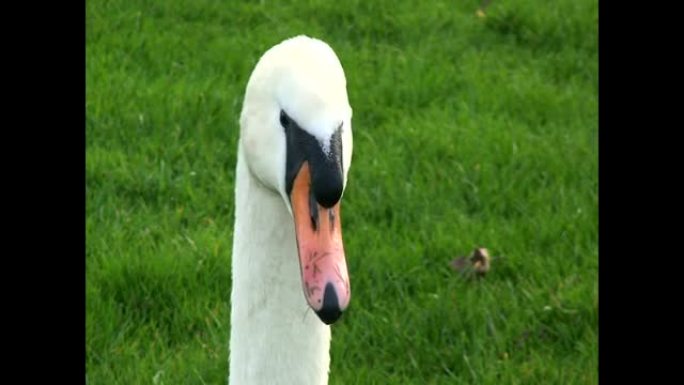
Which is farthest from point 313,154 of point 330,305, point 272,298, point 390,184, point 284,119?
point 390,184

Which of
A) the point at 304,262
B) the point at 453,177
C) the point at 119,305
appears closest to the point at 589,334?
the point at 453,177

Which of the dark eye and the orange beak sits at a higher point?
the dark eye

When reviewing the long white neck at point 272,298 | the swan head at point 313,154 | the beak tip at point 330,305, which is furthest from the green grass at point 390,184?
the beak tip at point 330,305

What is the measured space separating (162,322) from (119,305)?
0.16 meters

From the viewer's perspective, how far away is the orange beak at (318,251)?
8.29 feet

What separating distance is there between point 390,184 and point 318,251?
2.79 metres

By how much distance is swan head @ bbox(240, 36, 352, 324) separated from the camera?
2.56 metres

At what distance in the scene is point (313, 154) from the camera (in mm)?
2598

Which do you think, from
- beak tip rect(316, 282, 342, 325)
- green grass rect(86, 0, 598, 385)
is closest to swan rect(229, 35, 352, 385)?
beak tip rect(316, 282, 342, 325)

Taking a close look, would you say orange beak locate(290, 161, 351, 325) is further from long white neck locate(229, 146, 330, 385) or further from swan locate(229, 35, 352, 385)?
long white neck locate(229, 146, 330, 385)

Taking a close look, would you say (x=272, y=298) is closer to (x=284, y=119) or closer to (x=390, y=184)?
(x=284, y=119)

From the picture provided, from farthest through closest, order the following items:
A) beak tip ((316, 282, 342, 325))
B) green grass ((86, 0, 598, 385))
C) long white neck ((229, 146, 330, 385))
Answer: green grass ((86, 0, 598, 385)) → long white neck ((229, 146, 330, 385)) → beak tip ((316, 282, 342, 325))

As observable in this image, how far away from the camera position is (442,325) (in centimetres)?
452

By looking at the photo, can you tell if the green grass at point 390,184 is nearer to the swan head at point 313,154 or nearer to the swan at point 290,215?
the swan at point 290,215
